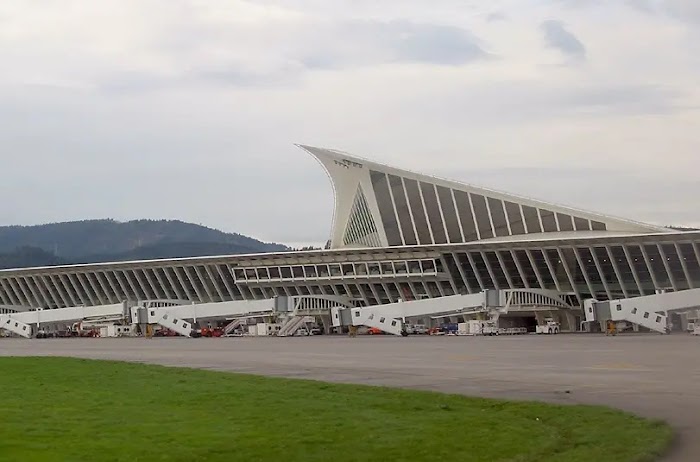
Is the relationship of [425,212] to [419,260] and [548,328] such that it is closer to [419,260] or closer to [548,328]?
[419,260]

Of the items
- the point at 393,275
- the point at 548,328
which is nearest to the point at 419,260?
the point at 393,275

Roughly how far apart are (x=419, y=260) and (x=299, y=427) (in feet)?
310

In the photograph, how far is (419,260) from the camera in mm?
111438

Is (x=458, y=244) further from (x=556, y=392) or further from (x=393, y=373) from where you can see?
(x=556, y=392)

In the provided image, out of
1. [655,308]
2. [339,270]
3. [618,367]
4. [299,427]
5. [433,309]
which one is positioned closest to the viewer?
[299,427]

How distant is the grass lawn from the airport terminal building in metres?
73.2

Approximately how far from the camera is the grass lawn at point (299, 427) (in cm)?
1453

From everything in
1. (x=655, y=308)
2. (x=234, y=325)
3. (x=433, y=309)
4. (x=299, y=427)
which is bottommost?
(x=299, y=427)

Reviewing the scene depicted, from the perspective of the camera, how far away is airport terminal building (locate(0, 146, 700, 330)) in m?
101

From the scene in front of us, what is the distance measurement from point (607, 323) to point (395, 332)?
18.7 m

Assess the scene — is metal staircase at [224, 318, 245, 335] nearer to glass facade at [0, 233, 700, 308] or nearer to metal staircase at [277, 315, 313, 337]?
metal staircase at [277, 315, 313, 337]

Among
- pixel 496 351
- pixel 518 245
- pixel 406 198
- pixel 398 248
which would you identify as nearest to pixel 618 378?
pixel 496 351

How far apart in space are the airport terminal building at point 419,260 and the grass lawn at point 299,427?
73198 mm

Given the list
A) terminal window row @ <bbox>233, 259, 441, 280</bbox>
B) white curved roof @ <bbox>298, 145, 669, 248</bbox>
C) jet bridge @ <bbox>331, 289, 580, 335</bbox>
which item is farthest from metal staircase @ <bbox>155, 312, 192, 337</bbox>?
white curved roof @ <bbox>298, 145, 669, 248</bbox>
